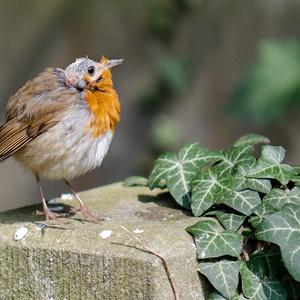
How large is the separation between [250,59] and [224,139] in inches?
26.6

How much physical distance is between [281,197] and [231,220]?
0.63 ft

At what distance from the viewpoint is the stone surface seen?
2611mm

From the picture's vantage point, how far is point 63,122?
10.8 ft

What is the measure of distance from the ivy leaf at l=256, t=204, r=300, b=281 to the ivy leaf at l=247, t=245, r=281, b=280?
0.13 meters

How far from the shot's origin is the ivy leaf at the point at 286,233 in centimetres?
262

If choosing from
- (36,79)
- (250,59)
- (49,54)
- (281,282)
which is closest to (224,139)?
(250,59)

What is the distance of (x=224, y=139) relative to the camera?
6922mm

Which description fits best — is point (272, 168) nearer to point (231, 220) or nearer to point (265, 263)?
point (231, 220)

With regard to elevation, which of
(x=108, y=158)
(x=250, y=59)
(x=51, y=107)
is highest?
(x=51, y=107)

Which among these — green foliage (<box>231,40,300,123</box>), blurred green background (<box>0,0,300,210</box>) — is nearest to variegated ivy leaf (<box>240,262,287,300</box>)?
green foliage (<box>231,40,300,123</box>)

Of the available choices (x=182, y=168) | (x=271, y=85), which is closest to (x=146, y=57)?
(x=271, y=85)

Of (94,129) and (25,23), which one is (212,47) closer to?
Answer: (25,23)

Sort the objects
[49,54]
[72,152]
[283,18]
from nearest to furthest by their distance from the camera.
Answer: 1. [72,152]
2. [283,18]
3. [49,54]

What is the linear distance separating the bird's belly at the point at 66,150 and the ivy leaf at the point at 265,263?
0.83 m
